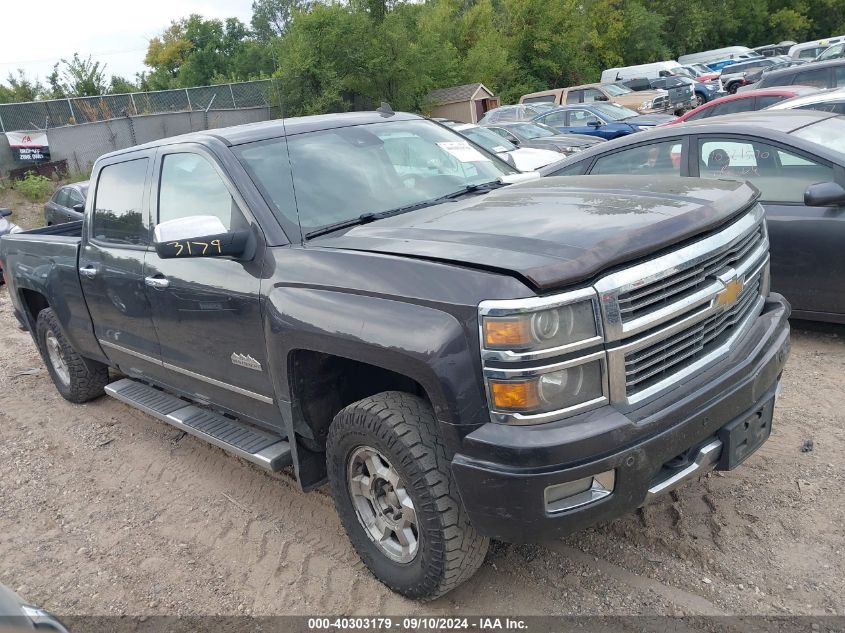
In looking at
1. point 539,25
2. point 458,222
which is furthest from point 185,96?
point 458,222

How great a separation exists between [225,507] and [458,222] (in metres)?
2.22

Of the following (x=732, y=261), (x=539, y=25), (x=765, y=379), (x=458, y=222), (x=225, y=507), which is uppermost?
(x=539, y=25)

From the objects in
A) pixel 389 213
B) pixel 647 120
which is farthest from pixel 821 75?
pixel 389 213

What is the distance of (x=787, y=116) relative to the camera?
5.62 meters

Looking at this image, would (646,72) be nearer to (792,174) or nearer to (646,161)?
(646,161)

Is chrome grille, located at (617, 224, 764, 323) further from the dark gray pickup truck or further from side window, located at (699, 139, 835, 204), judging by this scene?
side window, located at (699, 139, 835, 204)

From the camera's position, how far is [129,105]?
2717cm

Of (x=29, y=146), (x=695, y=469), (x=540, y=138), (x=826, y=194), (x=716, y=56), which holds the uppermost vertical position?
(x=29, y=146)

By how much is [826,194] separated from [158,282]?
4.25 metres

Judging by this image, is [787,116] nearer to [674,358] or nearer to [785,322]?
[785,322]

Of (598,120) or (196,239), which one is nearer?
(196,239)

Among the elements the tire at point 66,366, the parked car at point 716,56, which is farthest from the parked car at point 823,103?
the parked car at point 716,56

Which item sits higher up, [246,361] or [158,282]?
[158,282]

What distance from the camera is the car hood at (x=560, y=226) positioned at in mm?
2471
